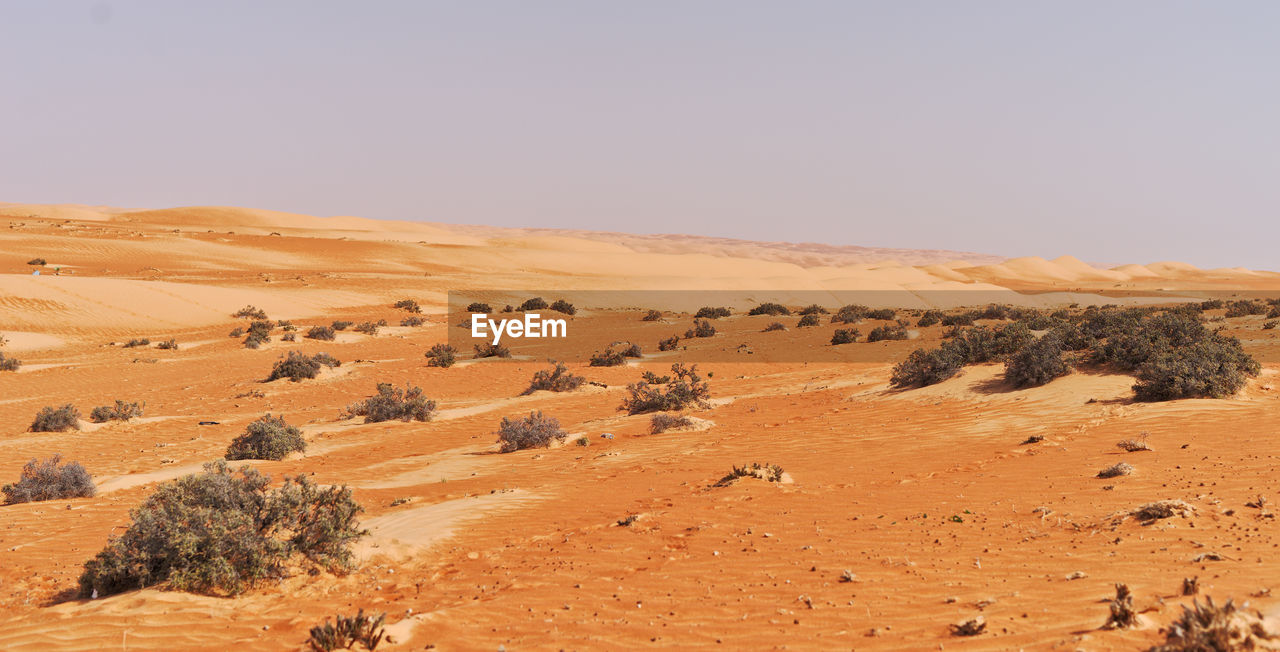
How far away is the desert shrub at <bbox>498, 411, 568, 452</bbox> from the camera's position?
14.4 metres

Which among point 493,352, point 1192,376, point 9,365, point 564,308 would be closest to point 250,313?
point 9,365

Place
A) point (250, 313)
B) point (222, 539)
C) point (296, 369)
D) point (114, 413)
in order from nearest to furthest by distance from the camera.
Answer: point (222, 539)
point (114, 413)
point (296, 369)
point (250, 313)

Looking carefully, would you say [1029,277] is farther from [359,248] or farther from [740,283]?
[359,248]

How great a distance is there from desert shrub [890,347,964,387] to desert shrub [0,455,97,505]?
14.8m

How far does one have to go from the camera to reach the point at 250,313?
3991 centimetres

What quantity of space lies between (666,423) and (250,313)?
3148 centimetres

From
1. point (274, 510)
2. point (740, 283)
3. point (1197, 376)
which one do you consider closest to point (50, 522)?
point (274, 510)

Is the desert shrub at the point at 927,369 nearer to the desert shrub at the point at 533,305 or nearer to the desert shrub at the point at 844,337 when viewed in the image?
the desert shrub at the point at 844,337

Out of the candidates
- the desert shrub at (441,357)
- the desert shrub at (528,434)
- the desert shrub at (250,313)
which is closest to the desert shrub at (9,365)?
the desert shrub at (441,357)

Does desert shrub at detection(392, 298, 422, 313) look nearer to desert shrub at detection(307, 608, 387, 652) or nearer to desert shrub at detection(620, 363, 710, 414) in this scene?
desert shrub at detection(620, 363, 710, 414)

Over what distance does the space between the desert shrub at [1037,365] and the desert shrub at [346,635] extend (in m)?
13.3

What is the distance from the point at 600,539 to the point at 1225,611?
17.9ft

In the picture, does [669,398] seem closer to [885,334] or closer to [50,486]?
[50,486]

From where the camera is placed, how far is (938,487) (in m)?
9.80
